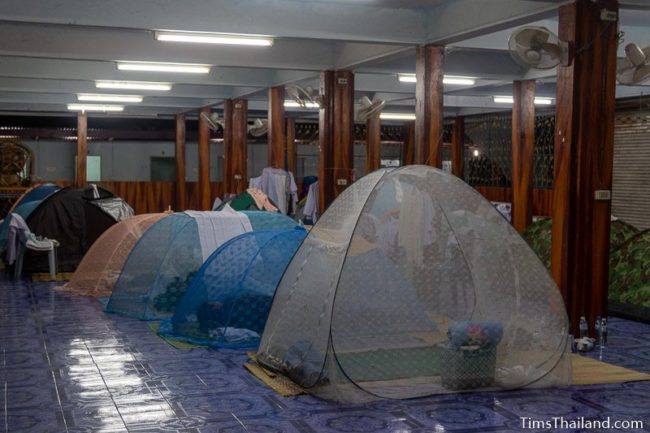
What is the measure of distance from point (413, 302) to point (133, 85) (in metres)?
10.0

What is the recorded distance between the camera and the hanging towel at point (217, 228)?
9.64 metres

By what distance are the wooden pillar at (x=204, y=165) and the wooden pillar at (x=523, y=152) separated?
7.89 meters

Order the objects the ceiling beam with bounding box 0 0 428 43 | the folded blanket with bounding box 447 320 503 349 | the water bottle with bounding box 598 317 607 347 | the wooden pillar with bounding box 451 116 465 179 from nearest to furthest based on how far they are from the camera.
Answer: the folded blanket with bounding box 447 320 503 349
the water bottle with bounding box 598 317 607 347
the ceiling beam with bounding box 0 0 428 43
the wooden pillar with bounding box 451 116 465 179

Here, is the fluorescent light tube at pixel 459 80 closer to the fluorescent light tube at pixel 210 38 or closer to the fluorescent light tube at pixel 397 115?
the fluorescent light tube at pixel 210 38

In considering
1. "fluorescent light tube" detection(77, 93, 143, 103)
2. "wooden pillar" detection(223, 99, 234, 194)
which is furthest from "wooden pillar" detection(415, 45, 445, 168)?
"fluorescent light tube" detection(77, 93, 143, 103)

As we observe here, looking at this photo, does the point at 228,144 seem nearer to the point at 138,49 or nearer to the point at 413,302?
the point at 138,49

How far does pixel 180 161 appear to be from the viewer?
22.5 m

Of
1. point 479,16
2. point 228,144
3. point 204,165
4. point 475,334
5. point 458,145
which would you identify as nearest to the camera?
point 475,334

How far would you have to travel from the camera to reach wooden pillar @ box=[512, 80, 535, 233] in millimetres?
14312

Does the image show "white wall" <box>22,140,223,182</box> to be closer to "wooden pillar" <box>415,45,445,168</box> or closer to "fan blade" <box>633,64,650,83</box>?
"wooden pillar" <box>415,45,445,168</box>

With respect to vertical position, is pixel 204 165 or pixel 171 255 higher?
pixel 204 165

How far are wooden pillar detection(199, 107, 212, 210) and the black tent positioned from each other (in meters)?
5.82

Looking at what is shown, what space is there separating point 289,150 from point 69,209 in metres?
9.40

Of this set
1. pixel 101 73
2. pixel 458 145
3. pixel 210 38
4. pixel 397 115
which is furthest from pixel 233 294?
pixel 458 145
